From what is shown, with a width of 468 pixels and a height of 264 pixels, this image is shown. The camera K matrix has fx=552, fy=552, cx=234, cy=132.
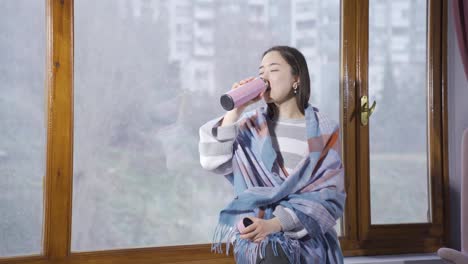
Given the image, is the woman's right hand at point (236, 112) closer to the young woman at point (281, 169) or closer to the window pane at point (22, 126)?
the young woman at point (281, 169)

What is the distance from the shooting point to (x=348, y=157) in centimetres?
242

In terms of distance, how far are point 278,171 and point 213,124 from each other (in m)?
0.24

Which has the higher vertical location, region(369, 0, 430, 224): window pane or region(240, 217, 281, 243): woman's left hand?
region(369, 0, 430, 224): window pane

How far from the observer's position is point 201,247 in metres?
2.21

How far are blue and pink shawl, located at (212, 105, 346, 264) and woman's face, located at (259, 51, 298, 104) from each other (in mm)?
80

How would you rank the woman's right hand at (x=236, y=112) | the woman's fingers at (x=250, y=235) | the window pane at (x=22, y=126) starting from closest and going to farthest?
the woman's fingers at (x=250, y=235) → the woman's right hand at (x=236, y=112) → the window pane at (x=22, y=126)

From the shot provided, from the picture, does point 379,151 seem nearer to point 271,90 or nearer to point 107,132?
point 271,90

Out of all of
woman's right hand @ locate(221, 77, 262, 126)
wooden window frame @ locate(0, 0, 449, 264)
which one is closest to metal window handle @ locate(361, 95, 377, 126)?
wooden window frame @ locate(0, 0, 449, 264)

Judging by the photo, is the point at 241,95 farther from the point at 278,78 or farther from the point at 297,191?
the point at 297,191

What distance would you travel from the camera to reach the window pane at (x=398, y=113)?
2474 millimetres

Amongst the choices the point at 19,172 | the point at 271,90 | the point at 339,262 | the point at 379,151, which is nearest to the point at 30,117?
the point at 19,172

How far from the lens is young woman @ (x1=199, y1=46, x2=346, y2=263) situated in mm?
1515

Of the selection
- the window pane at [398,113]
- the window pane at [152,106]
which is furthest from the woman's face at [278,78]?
the window pane at [398,113]

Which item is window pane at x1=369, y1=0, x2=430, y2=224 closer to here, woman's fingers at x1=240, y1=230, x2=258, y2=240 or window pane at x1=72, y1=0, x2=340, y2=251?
window pane at x1=72, y1=0, x2=340, y2=251
